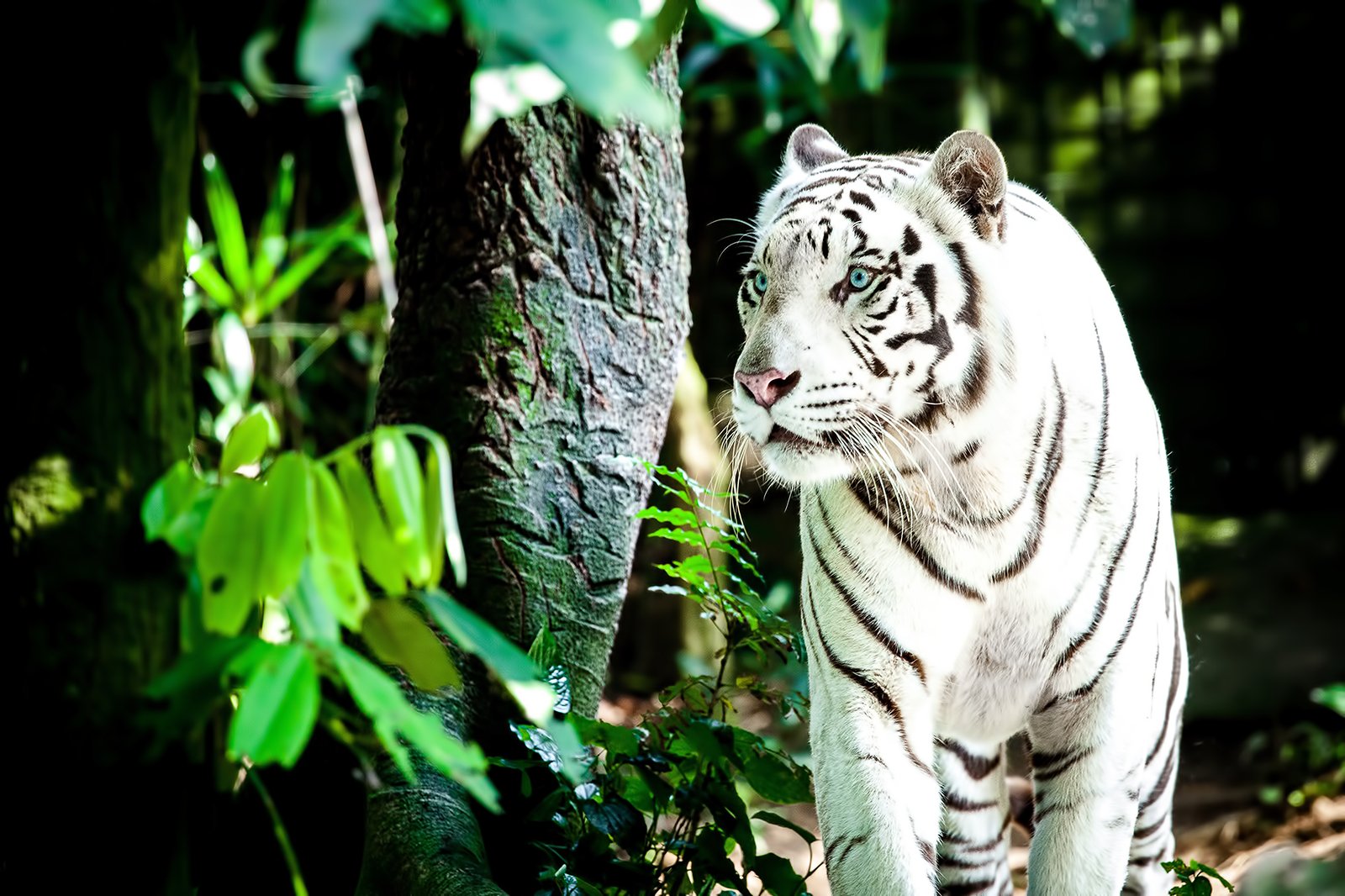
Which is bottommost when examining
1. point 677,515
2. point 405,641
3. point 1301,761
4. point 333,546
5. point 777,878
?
point 1301,761

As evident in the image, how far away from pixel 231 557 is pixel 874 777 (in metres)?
1.28

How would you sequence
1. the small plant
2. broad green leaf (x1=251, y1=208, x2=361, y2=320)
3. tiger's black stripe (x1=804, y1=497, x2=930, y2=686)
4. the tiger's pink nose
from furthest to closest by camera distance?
broad green leaf (x1=251, y1=208, x2=361, y2=320) → the small plant → tiger's black stripe (x1=804, y1=497, x2=930, y2=686) → the tiger's pink nose

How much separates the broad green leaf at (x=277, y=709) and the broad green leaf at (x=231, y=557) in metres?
0.05

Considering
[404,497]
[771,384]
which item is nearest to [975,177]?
[771,384]

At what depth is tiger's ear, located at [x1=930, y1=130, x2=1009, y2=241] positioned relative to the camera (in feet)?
6.33

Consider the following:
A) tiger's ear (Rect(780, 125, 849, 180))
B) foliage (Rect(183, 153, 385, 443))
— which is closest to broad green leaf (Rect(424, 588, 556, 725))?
tiger's ear (Rect(780, 125, 849, 180))

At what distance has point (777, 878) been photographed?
2.12 meters

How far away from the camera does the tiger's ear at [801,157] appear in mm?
2252

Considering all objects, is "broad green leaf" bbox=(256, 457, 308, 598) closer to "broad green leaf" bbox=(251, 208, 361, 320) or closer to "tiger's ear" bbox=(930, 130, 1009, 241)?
"tiger's ear" bbox=(930, 130, 1009, 241)

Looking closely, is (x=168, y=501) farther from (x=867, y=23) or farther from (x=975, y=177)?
(x=975, y=177)

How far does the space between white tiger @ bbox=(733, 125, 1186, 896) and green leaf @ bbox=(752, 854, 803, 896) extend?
0.36 ft

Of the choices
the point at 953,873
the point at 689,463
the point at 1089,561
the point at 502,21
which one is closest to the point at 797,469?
the point at 1089,561

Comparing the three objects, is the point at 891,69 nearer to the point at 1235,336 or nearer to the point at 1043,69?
the point at 1043,69

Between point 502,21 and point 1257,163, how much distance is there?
20.9 ft
